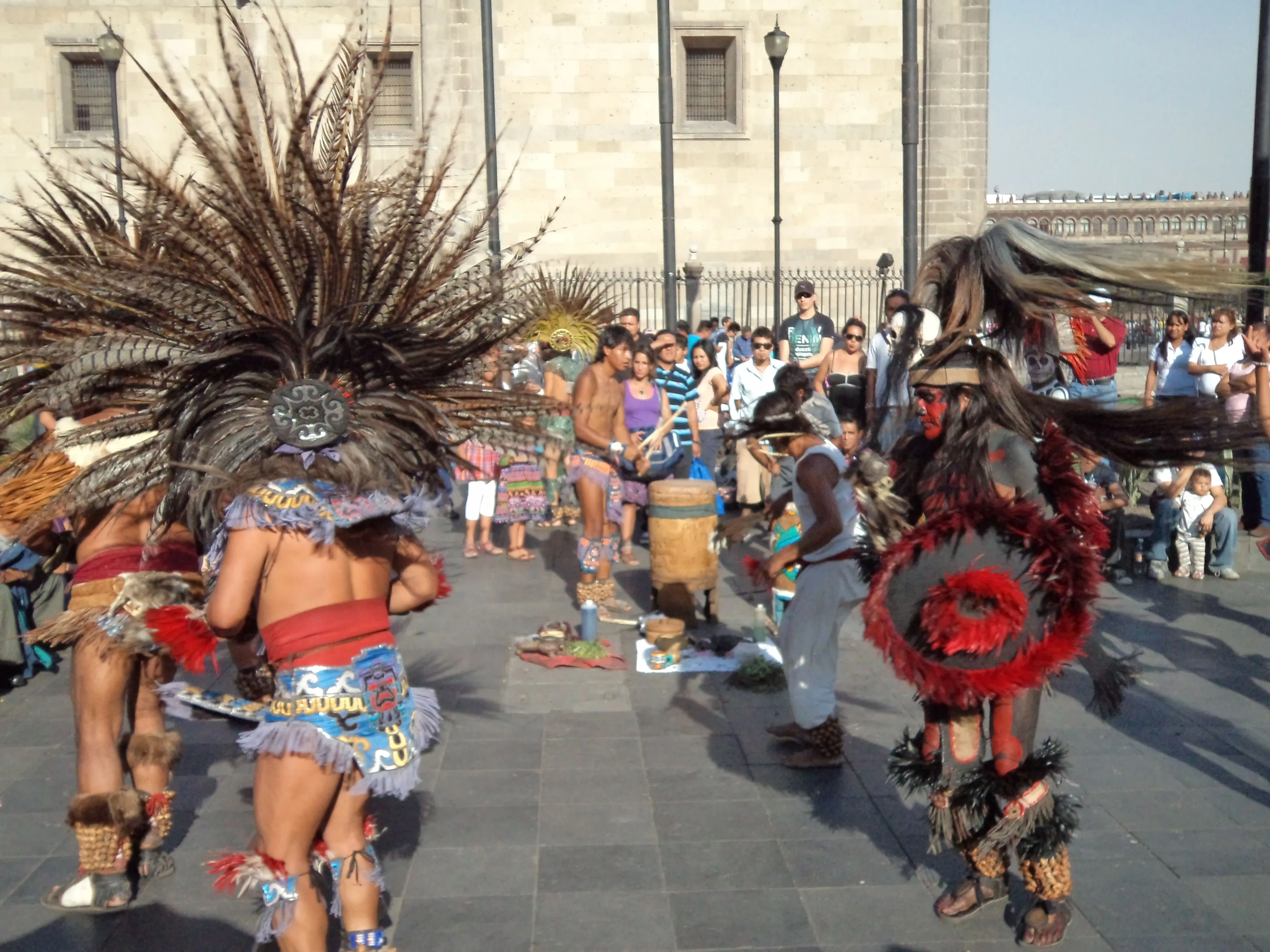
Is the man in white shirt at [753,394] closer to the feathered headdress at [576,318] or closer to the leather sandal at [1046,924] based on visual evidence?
the feathered headdress at [576,318]

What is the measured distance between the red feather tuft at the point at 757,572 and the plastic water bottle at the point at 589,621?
7.91ft

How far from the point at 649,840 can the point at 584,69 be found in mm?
22523

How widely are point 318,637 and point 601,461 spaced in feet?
17.7

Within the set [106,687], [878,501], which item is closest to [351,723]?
[106,687]

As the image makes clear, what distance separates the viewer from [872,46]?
26.2m

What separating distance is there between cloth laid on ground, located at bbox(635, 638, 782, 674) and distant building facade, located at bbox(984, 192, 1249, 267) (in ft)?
9.19

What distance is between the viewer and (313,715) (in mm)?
3662

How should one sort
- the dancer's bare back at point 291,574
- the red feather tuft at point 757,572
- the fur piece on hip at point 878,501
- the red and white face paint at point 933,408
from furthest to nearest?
the red feather tuft at point 757,572 → the fur piece on hip at point 878,501 → the red and white face paint at point 933,408 → the dancer's bare back at point 291,574

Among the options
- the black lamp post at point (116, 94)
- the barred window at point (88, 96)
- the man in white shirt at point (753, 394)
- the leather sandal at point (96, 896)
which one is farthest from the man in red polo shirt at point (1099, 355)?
the barred window at point (88, 96)

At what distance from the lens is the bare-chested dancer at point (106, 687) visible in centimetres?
455

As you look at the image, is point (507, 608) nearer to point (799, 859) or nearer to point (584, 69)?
point (799, 859)

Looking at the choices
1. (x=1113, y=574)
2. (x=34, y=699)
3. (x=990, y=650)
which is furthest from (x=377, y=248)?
(x=1113, y=574)

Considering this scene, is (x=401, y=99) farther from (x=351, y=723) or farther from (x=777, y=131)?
(x=351, y=723)

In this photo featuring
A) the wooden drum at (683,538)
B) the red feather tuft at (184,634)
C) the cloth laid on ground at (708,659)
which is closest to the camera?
the red feather tuft at (184,634)
